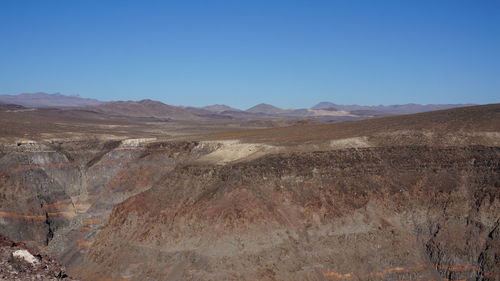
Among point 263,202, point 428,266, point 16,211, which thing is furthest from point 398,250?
point 16,211

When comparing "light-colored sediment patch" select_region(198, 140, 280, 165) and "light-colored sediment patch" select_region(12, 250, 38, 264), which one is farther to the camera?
"light-colored sediment patch" select_region(198, 140, 280, 165)

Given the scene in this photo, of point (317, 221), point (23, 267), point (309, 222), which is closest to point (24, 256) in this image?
point (23, 267)

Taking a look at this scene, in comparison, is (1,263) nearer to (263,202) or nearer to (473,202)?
(263,202)

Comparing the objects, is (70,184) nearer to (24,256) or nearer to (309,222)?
(24,256)

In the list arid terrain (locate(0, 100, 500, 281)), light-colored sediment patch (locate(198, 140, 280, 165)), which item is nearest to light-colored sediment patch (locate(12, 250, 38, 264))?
arid terrain (locate(0, 100, 500, 281))

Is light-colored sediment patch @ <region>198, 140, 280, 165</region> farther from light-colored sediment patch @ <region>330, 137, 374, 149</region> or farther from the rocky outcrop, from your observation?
the rocky outcrop

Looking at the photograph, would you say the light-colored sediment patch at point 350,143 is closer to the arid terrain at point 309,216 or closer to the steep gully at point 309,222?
the arid terrain at point 309,216

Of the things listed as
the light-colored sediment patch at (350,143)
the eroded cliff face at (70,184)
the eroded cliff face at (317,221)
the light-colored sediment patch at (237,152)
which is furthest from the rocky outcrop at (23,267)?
the light-colored sediment patch at (350,143)

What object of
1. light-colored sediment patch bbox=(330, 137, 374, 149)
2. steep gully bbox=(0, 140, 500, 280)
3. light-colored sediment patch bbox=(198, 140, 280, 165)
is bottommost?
steep gully bbox=(0, 140, 500, 280)
